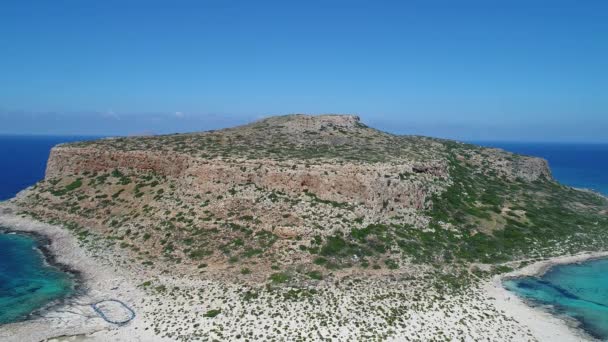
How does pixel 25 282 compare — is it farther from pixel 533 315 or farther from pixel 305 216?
pixel 533 315

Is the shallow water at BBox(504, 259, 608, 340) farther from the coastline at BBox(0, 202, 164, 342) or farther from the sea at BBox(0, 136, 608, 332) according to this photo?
the coastline at BBox(0, 202, 164, 342)

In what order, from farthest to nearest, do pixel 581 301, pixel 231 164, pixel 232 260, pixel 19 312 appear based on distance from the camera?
pixel 231 164, pixel 232 260, pixel 581 301, pixel 19 312

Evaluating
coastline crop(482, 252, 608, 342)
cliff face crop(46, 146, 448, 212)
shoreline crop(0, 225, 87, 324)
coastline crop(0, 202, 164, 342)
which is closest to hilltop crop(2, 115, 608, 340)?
cliff face crop(46, 146, 448, 212)

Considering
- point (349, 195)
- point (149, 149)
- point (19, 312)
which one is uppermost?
point (149, 149)

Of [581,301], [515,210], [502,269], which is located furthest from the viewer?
[515,210]

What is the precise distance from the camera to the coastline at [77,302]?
29.8m

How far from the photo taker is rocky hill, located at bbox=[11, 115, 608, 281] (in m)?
43.6

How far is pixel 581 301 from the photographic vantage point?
3831cm

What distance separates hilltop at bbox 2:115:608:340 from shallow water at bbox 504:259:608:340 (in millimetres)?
3443

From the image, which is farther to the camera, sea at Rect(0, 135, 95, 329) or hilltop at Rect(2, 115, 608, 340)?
hilltop at Rect(2, 115, 608, 340)

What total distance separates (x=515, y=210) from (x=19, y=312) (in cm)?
6371

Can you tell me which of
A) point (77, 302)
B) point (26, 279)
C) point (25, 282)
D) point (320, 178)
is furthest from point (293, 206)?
point (26, 279)

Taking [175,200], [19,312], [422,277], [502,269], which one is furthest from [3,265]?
[502,269]

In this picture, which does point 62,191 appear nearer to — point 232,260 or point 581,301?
point 232,260
